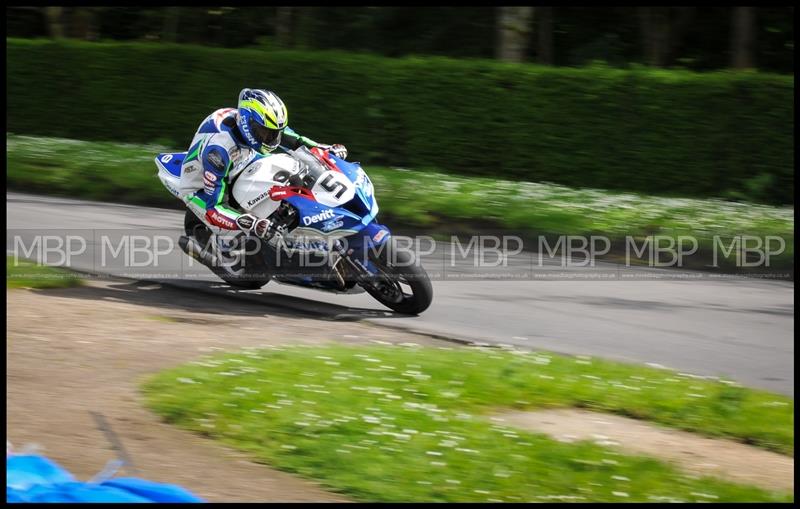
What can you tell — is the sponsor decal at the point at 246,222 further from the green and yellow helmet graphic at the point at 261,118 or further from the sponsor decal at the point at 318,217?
the green and yellow helmet graphic at the point at 261,118

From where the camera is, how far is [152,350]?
8125 mm

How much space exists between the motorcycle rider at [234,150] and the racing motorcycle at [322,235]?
0.36 ft

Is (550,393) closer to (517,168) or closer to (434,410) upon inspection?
(434,410)

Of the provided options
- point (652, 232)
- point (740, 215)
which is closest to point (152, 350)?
point (652, 232)

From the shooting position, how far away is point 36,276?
1090cm

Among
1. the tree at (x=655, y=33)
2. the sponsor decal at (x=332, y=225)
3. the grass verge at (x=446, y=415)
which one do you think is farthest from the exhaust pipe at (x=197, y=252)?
the tree at (x=655, y=33)

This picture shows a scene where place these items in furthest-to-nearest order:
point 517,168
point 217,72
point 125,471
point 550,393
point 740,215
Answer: point 217,72
point 517,168
point 740,215
point 550,393
point 125,471

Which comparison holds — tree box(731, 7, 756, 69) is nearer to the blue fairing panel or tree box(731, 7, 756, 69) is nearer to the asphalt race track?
the asphalt race track

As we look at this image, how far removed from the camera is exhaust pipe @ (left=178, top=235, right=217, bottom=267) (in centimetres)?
1044

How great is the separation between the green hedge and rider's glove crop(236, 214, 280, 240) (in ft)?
29.5

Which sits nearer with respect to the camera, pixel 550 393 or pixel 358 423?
pixel 358 423

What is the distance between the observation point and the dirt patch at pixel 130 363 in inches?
224

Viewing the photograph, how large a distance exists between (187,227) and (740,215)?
731cm

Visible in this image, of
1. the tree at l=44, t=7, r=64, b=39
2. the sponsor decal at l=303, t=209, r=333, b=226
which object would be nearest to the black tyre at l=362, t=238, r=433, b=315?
the sponsor decal at l=303, t=209, r=333, b=226
